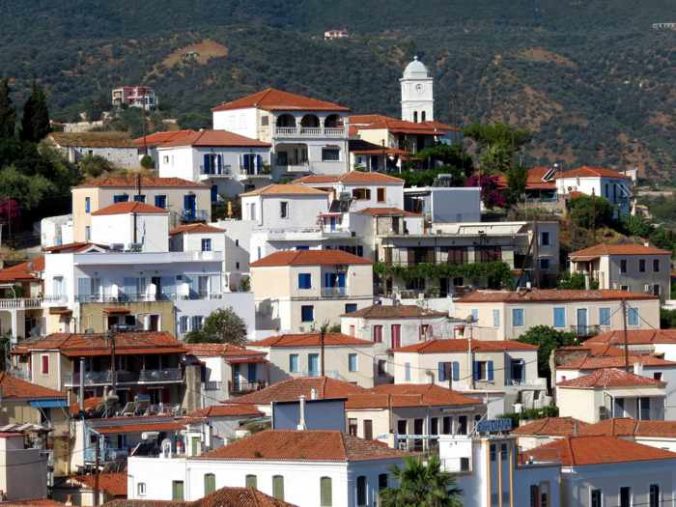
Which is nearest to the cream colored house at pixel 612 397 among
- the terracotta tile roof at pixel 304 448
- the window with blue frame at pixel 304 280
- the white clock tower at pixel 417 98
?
the window with blue frame at pixel 304 280

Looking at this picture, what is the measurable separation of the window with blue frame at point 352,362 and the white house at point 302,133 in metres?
20.3

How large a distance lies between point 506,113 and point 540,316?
9284 cm

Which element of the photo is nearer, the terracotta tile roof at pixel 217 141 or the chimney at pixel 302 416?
the chimney at pixel 302 416

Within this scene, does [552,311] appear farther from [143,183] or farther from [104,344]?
[104,344]

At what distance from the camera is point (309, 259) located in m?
94.6

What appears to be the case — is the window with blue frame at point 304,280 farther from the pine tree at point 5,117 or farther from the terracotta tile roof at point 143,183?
the pine tree at point 5,117

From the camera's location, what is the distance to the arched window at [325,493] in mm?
63438

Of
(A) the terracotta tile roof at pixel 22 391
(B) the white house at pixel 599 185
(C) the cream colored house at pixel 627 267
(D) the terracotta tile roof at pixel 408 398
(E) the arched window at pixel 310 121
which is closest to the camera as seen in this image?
(A) the terracotta tile roof at pixel 22 391

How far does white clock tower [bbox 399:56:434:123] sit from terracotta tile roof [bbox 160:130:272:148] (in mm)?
20965

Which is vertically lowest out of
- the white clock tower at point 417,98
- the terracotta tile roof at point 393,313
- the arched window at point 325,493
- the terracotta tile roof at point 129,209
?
the arched window at point 325,493

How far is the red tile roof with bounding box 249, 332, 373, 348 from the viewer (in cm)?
8938

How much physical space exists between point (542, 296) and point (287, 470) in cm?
3252

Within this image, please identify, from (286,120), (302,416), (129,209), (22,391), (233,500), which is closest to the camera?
(233,500)

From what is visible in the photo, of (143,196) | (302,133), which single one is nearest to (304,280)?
(143,196)
